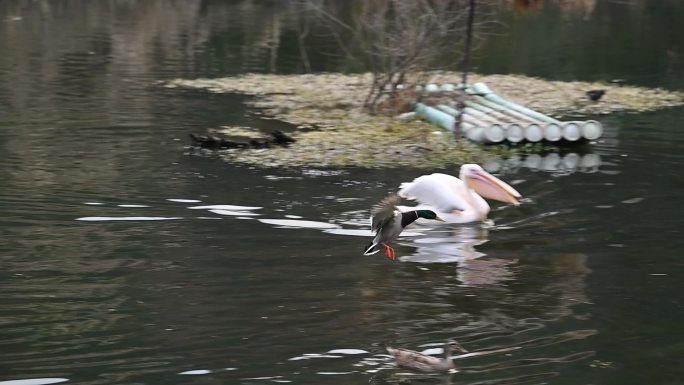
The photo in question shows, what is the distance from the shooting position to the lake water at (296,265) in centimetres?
678

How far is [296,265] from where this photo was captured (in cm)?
888

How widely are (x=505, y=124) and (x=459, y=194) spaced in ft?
12.5

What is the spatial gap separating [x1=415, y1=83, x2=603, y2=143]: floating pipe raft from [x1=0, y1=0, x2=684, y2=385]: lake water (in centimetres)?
38

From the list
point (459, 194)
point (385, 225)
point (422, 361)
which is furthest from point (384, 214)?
point (422, 361)

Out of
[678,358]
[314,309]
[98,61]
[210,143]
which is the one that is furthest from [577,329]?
[98,61]

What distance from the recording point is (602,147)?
14.3 m

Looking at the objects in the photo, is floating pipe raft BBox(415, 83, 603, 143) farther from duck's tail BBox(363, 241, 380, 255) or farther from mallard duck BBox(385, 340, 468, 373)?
mallard duck BBox(385, 340, 468, 373)

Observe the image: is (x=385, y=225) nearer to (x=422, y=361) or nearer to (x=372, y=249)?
(x=372, y=249)

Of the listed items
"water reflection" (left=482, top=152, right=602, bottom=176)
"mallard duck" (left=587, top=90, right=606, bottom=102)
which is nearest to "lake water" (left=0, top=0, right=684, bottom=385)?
"water reflection" (left=482, top=152, right=602, bottom=176)

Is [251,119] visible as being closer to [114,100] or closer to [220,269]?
[114,100]

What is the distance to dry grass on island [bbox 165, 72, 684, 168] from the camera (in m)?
13.3

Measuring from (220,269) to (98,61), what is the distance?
49.4ft

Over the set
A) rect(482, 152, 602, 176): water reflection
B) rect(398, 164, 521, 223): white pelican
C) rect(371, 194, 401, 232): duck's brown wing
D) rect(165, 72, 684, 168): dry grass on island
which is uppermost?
rect(371, 194, 401, 232): duck's brown wing

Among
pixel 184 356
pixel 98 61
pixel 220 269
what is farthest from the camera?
pixel 98 61
